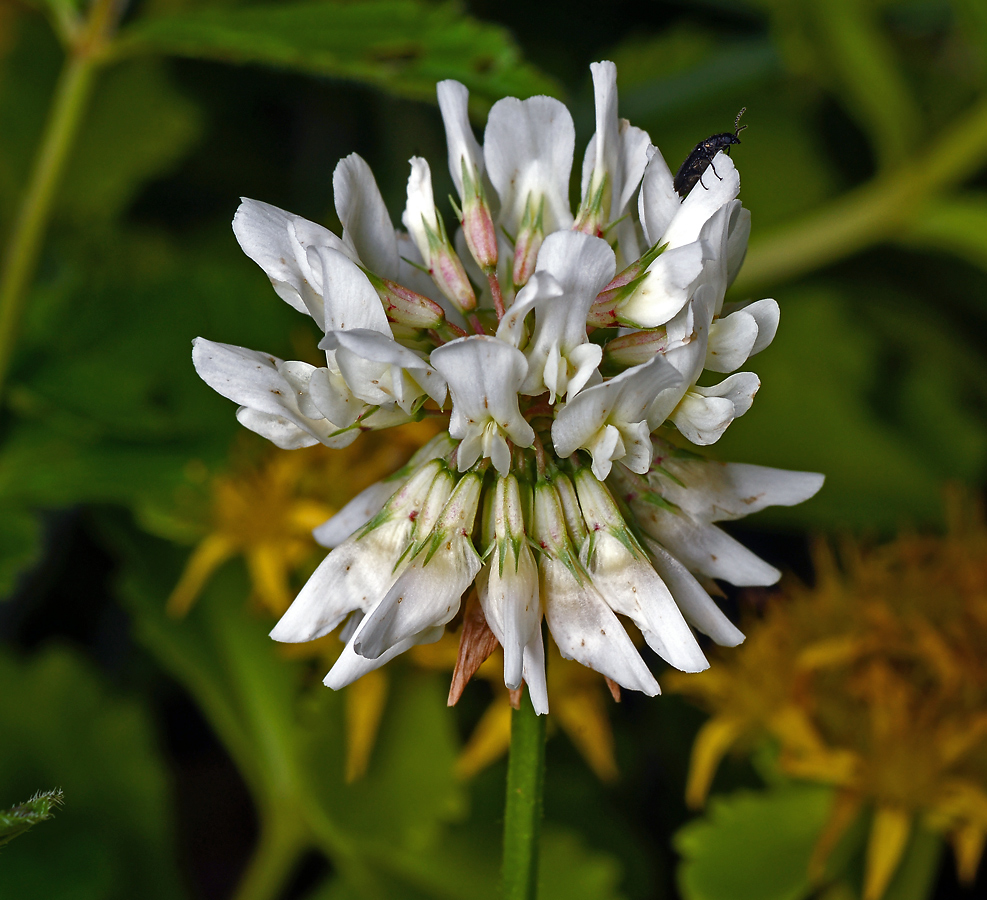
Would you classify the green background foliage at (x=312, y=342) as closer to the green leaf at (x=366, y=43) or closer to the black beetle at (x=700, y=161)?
the green leaf at (x=366, y=43)

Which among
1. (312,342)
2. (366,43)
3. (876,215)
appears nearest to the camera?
(366,43)

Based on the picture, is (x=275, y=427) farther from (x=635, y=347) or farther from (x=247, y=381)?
(x=635, y=347)

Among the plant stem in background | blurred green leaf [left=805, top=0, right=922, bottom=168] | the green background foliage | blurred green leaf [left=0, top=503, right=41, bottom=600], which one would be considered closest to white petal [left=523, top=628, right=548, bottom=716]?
the green background foliage

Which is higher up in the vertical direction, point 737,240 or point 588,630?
point 737,240

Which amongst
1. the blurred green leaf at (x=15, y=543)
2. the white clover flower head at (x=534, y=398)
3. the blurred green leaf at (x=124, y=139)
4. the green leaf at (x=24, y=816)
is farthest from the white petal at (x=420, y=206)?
the blurred green leaf at (x=124, y=139)

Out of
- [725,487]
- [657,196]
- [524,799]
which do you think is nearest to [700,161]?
[657,196]

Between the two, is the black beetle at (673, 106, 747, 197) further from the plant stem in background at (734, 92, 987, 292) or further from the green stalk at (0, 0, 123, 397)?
the plant stem in background at (734, 92, 987, 292)

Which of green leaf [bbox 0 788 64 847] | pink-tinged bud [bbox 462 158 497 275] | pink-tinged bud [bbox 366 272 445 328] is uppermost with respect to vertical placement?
pink-tinged bud [bbox 462 158 497 275]
